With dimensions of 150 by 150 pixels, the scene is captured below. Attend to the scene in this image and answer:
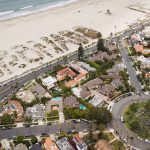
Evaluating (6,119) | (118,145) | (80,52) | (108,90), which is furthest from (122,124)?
(80,52)

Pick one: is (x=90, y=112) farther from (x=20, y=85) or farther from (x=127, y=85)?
(x=20, y=85)

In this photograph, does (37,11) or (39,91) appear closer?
(39,91)

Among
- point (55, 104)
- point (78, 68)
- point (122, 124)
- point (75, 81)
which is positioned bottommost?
point (122, 124)

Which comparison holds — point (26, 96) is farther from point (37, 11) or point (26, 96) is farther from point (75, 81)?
point (37, 11)

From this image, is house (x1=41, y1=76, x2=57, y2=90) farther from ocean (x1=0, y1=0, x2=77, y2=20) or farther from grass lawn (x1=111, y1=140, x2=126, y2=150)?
ocean (x1=0, y1=0, x2=77, y2=20)

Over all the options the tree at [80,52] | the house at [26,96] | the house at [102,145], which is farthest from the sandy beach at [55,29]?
the house at [102,145]

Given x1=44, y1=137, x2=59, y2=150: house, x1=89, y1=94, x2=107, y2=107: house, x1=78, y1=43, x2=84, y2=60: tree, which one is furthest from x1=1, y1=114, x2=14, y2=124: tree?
x1=78, y1=43, x2=84, y2=60: tree

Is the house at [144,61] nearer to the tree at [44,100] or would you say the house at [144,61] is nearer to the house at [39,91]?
the house at [39,91]
